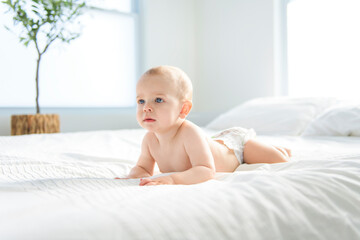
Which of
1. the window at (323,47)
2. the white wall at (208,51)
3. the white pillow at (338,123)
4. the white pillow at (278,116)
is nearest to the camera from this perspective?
the white pillow at (338,123)

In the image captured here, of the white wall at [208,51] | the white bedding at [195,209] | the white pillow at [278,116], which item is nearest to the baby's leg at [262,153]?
the white bedding at [195,209]

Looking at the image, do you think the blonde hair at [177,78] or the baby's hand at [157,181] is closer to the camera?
the baby's hand at [157,181]

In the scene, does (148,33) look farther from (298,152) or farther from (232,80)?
(298,152)

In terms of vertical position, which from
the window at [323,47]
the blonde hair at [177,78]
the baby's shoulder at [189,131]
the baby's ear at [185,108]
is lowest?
the baby's shoulder at [189,131]

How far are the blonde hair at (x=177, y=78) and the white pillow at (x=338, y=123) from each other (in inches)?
46.2

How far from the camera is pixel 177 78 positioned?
2.79 ft

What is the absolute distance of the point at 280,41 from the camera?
2982 mm

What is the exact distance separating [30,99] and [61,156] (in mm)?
1960

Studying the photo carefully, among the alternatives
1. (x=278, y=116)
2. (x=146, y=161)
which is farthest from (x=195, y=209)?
(x=278, y=116)

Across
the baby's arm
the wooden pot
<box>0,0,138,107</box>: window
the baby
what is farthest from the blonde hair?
<box>0,0,138,107</box>: window

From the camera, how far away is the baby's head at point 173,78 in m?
0.83

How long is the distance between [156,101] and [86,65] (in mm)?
2567

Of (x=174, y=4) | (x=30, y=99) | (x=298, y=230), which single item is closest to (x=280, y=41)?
(x=174, y=4)

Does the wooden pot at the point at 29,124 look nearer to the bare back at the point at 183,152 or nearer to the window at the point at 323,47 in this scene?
the bare back at the point at 183,152
